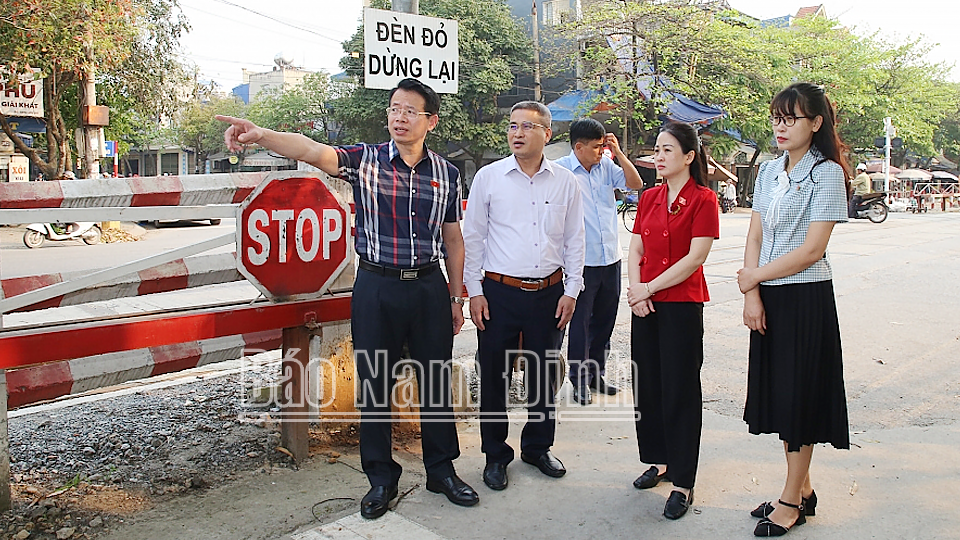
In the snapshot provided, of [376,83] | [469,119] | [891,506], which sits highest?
[469,119]

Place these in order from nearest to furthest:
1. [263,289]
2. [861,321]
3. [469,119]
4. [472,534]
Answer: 1. [472,534]
2. [263,289]
3. [861,321]
4. [469,119]

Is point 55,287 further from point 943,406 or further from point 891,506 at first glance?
point 943,406

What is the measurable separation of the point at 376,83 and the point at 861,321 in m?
5.42

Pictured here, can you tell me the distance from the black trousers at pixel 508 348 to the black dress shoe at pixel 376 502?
1.96 feet

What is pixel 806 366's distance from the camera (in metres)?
3.15

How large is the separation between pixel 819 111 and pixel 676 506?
1775mm

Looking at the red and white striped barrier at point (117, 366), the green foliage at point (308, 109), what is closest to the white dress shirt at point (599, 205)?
the red and white striped barrier at point (117, 366)

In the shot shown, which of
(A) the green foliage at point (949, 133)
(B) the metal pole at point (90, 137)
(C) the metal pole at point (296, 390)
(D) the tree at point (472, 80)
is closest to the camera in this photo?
(C) the metal pole at point (296, 390)

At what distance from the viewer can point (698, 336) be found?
136 inches

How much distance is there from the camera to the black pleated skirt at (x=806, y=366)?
10.3 feet

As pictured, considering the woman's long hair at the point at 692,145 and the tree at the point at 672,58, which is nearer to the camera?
the woman's long hair at the point at 692,145

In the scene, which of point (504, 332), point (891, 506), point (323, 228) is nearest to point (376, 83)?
point (323, 228)

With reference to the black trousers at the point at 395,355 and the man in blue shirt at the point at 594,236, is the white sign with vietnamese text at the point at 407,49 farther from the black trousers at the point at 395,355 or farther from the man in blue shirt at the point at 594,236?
the black trousers at the point at 395,355

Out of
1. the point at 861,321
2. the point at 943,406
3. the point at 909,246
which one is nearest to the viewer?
the point at 943,406
